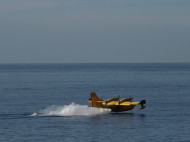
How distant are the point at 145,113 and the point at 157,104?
1874 cm

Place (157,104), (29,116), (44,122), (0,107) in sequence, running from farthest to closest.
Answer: (157,104), (0,107), (29,116), (44,122)

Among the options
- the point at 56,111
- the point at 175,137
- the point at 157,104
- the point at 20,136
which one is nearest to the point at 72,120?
the point at 56,111

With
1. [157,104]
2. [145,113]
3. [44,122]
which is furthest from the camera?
[157,104]

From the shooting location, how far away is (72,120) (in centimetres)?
9219

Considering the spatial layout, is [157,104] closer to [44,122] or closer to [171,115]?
[171,115]

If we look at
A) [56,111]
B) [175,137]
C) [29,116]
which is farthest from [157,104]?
[175,137]

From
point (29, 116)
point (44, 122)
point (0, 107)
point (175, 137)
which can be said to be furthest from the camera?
point (0, 107)

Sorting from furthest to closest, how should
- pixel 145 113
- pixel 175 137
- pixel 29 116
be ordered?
pixel 145 113, pixel 29 116, pixel 175 137

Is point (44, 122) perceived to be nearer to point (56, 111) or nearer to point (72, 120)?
point (72, 120)

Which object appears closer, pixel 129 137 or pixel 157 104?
pixel 129 137

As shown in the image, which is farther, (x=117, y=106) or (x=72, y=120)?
(x=117, y=106)

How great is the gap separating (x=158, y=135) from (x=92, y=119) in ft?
65.7

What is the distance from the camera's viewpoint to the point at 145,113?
339 feet

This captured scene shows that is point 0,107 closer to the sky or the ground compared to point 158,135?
closer to the sky
